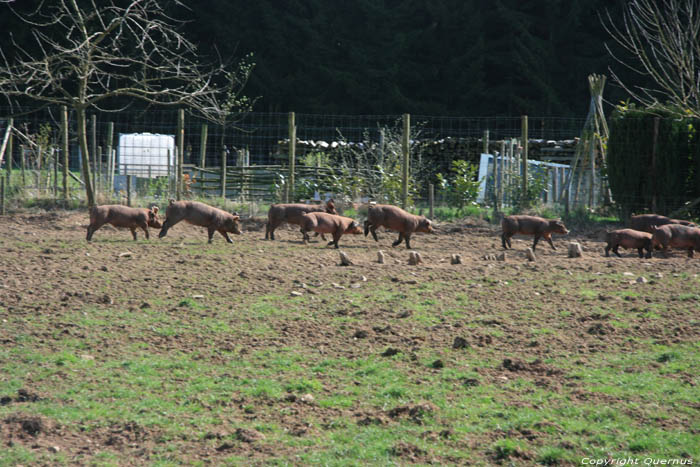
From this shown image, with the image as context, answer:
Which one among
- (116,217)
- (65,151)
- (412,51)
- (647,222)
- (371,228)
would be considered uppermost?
(412,51)

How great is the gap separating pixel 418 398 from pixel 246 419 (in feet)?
4.30

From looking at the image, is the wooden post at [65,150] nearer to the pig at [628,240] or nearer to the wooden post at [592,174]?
the pig at [628,240]

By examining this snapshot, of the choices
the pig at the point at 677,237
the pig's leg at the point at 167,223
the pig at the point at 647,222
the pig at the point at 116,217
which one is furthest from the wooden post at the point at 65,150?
the pig at the point at 677,237

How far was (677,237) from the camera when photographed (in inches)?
500

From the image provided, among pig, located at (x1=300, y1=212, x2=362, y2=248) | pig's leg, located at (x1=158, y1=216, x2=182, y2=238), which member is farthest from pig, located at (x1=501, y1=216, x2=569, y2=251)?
pig's leg, located at (x1=158, y1=216, x2=182, y2=238)

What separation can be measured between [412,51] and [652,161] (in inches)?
913

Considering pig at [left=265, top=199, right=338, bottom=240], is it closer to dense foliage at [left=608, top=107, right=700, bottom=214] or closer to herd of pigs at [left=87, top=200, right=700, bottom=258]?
herd of pigs at [left=87, top=200, right=700, bottom=258]

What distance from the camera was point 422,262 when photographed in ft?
38.8

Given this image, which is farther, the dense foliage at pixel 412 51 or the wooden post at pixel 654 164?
the dense foliage at pixel 412 51

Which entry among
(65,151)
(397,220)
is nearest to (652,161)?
(397,220)

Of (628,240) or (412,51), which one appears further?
(412,51)

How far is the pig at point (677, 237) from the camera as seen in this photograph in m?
12.7

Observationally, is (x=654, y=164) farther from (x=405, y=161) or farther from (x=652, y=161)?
(x=405, y=161)

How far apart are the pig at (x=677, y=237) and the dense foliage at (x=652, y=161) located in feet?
14.2
